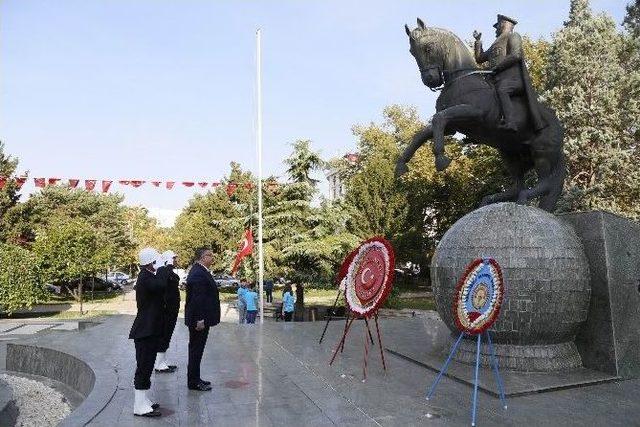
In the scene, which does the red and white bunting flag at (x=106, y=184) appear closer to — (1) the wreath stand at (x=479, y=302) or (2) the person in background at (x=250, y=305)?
(2) the person in background at (x=250, y=305)

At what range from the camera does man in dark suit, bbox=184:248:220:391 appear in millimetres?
7203

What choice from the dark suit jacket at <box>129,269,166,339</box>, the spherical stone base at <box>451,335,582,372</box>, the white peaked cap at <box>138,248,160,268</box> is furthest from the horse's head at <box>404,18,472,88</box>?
the dark suit jacket at <box>129,269,166,339</box>

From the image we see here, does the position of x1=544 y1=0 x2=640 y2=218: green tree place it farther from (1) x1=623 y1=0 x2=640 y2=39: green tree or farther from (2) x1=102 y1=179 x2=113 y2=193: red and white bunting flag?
(2) x1=102 y1=179 x2=113 y2=193: red and white bunting flag

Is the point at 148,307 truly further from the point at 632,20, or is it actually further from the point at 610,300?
the point at 632,20

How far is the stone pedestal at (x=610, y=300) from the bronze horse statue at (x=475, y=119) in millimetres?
1405

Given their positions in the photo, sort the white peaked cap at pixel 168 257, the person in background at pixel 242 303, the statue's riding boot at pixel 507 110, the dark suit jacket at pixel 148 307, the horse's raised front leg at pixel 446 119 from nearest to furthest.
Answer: the dark suit jacket at pixel 148 307, the white peaked cap at pixel 168 257, the horse's raised front leg at pixel 446 119, the statue's riding boot at pixel 507 110, the person in background at pixel 242 303

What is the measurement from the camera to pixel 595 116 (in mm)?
29125

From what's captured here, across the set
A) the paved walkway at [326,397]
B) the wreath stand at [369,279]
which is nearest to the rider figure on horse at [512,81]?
the wreath stand at [369,279]

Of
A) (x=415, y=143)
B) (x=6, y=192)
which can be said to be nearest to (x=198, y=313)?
(x=415, y=143)

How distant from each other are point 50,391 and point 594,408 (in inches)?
369

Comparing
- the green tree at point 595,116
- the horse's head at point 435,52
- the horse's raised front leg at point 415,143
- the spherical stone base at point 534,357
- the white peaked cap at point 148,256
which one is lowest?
the spherical stone base at point 534,357

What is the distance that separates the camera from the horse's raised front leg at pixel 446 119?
30.3ft

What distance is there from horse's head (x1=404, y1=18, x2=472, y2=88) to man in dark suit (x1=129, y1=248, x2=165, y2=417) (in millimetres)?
6350

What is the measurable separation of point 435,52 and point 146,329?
23.7ft
